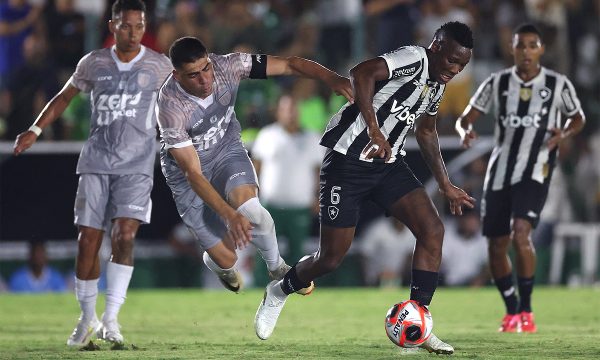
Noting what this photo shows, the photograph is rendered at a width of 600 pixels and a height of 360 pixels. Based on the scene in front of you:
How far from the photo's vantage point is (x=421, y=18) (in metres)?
17.4

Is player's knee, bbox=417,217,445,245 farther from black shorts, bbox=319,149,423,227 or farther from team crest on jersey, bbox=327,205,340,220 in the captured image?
team crest on jersey, bbox=327,205,340,220

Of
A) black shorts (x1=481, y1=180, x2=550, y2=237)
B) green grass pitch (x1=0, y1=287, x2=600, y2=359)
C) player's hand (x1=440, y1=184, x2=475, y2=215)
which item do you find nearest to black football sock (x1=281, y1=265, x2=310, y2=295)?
green grass pitch (x1=0, y1=287, x2=600, y2=359)

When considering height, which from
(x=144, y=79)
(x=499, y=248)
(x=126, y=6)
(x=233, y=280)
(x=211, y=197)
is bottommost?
(x=233, y=280)

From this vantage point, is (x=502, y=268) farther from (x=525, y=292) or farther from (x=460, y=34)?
(x=460, y=34)

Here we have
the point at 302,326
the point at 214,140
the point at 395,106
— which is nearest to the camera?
the point at 395,106

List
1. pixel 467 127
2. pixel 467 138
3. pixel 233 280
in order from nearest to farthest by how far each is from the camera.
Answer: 1. pixel 233 280
2. pixel 467 138
3. pixel 467 127

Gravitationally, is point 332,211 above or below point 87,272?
above

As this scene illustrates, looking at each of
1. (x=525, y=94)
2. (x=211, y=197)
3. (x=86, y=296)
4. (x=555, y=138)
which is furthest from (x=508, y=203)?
(x=86, y=296)

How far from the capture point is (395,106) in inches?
328

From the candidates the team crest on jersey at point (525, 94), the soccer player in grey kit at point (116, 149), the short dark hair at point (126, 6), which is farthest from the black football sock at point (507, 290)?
the short dark hair at point (126, 6)

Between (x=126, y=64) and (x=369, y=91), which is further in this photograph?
(x=126, y=64)

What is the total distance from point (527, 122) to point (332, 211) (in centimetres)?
300

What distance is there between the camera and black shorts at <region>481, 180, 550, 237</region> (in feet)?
34.6

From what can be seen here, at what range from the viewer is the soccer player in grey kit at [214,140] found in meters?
8.23
